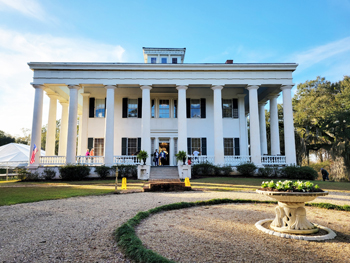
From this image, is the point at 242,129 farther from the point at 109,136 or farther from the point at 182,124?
the point at 109,136

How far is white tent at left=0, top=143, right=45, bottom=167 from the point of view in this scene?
24964 millimetres

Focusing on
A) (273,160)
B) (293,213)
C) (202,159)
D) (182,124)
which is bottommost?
(293,213)

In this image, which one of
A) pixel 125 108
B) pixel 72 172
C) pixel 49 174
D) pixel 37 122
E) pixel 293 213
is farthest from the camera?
pixel 125 108

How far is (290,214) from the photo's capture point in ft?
16.6

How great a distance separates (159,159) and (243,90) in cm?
1031

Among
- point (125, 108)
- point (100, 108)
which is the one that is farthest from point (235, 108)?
point (100, 108)

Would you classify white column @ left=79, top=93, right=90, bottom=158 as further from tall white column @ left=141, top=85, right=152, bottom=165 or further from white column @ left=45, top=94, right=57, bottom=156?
tall white column @ left=141, top=85, right=152, bottom=165

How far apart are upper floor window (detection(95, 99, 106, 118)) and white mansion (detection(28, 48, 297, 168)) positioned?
0.09 m

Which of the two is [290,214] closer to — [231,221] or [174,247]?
[231,221]

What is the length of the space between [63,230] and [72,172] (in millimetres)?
13631

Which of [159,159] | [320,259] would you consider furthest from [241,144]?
[320,259]

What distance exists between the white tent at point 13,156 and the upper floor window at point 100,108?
858cm

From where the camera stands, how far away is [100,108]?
22938 mm

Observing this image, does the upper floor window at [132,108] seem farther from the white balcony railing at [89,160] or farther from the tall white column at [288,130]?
the tall white column at [288,130]
